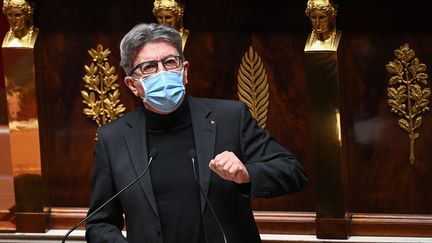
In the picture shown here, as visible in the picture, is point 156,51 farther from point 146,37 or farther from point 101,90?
point 101,90

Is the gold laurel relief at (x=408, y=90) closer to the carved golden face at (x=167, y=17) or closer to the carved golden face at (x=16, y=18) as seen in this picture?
the carved golden face at (x=167, y=17)

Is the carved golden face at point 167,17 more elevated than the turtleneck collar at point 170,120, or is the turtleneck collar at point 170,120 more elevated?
the carved golden face at point 167,17

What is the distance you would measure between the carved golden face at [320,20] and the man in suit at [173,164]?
0.67 metres

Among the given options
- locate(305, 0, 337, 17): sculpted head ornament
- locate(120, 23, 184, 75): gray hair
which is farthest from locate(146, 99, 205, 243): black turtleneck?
locate(305, 0, 337, 17): sculpted head ornament

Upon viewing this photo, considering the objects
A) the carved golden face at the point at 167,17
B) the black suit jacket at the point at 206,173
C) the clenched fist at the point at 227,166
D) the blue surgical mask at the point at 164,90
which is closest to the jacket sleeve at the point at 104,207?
the black suit jacket at the point at 206,173

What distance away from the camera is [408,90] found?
2.32 m

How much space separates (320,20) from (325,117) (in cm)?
21

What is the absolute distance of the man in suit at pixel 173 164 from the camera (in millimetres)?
1565

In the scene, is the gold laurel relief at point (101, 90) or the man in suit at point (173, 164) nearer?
the man in suit at point (173, 164)

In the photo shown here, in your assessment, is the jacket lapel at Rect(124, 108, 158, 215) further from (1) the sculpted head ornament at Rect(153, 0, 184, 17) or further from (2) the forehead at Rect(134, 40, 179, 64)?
(1) the sculpted head ornament at Rect(153, 0, 184, 17)

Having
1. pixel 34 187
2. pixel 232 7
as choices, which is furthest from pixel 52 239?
pixel 232 7

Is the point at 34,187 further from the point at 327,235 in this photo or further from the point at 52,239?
the point at 327,235

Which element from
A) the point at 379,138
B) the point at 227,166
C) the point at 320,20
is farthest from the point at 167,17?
the point at 227,166

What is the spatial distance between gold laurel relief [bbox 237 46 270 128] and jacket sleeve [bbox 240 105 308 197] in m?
0.74
